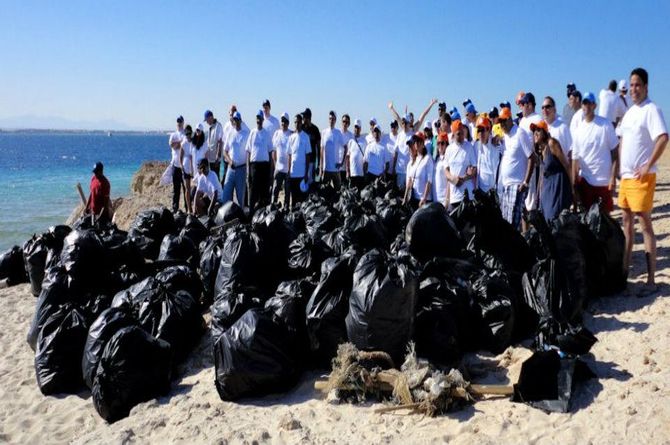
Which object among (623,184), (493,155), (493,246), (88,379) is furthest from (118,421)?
(493,155)

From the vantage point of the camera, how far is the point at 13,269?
26.8 feet

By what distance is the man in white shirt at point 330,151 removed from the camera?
33.8 feet

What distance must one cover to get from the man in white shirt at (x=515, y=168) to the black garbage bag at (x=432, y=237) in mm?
1138

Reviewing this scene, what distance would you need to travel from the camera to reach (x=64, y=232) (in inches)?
309

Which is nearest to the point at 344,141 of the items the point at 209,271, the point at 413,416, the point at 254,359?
the point at 209,271

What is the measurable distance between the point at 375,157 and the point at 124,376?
22.7 feet

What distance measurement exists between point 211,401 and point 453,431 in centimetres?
171

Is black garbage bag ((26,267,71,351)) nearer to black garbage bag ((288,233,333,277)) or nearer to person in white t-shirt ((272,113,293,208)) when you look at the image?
black garbage bag ((288,233,333,277))

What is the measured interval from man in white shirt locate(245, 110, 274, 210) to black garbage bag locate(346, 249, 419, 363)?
5.46 metres

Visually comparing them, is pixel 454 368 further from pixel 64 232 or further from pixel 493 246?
pixel 64 232

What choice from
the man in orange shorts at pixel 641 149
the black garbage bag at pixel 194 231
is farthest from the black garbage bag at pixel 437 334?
the black garbage bag at pixel 194 231

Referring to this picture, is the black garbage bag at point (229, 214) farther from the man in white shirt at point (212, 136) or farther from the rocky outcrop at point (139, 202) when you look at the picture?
the rocky outcrop at point (139, 202)

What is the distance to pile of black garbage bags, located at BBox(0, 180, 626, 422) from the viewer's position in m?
4.05

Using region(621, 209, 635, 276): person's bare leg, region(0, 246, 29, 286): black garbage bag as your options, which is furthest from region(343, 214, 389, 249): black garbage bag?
region(0, 246, 29, 286): black garbage bag
